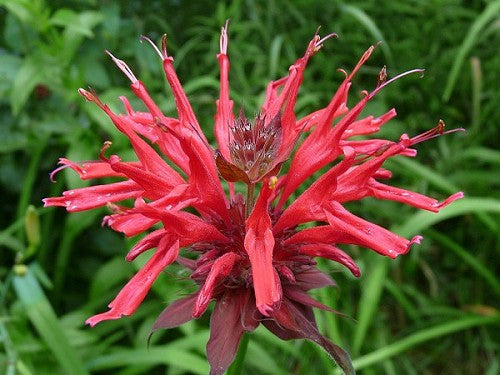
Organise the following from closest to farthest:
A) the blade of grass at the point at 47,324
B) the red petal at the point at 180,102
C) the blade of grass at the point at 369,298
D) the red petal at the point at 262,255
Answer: the red petal at the point at 262,255, the red petal at the point at 180,102, the blade of grass at the point at 47,324, the blade of grass at the point at 369,298

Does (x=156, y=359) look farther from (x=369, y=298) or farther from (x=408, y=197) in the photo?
(x=408, y=197)

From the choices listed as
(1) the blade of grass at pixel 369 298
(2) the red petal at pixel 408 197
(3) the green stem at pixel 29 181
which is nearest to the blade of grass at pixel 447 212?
(1) the blade of grass at pixel 369 298

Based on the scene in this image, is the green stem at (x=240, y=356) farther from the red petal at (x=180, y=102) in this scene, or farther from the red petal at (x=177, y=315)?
the red petal at (x=180, y=102)

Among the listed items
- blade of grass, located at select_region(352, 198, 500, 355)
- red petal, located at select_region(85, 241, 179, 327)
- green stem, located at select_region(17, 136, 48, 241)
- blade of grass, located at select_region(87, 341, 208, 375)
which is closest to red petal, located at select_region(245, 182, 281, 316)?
red petal, located at select_region(85, 241, 179, 327)

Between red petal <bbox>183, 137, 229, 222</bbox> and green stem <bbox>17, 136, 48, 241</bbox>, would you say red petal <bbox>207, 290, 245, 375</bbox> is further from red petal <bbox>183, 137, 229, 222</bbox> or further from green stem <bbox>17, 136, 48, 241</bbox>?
green stem <bbox>17, 136, 48, 241</bbox>

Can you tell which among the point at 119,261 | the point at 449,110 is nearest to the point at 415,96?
the point at 449,110

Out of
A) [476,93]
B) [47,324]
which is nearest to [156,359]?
[47,324]
